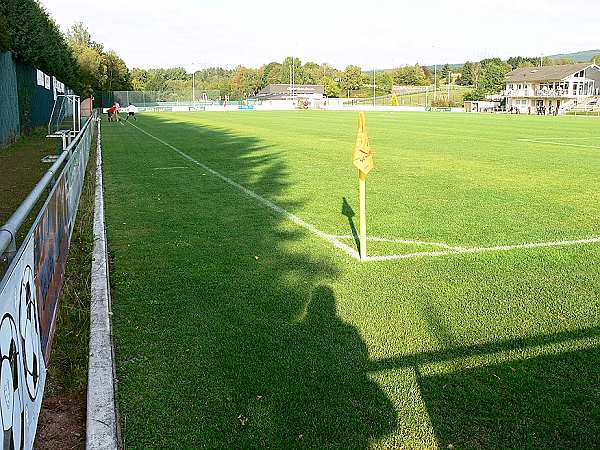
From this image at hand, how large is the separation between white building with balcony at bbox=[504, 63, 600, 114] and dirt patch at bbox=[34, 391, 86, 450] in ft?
306

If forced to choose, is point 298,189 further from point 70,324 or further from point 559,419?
point 559,419

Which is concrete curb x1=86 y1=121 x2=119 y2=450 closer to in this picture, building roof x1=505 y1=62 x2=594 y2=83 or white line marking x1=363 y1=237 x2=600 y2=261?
white line marking x1=363 y1=237 x2=600 y2=261

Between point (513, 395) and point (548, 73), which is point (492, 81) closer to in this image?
point (548, 73)

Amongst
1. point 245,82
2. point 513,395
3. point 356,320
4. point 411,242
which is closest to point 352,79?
point 245,82

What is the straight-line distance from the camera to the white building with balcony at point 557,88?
93.5m

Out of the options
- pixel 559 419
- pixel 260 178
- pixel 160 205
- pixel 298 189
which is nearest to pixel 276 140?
pixel 260 178

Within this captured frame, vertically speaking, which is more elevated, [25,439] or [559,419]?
[25,439]

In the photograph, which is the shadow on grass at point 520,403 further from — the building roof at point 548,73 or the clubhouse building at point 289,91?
the clubhouse building at point 289,91

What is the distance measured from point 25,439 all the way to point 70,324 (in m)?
2.46

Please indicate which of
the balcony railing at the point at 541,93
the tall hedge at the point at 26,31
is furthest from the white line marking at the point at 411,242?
the balcony railing at the point at 541,93

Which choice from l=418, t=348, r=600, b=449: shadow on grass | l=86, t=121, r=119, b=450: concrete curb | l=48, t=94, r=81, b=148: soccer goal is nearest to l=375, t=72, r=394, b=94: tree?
l=48, t=94, r=81, b=148: soccer goal

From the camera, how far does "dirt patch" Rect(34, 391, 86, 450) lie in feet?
11.9

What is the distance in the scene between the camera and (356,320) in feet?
17.5

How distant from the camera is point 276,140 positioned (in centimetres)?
Answer: 2667
